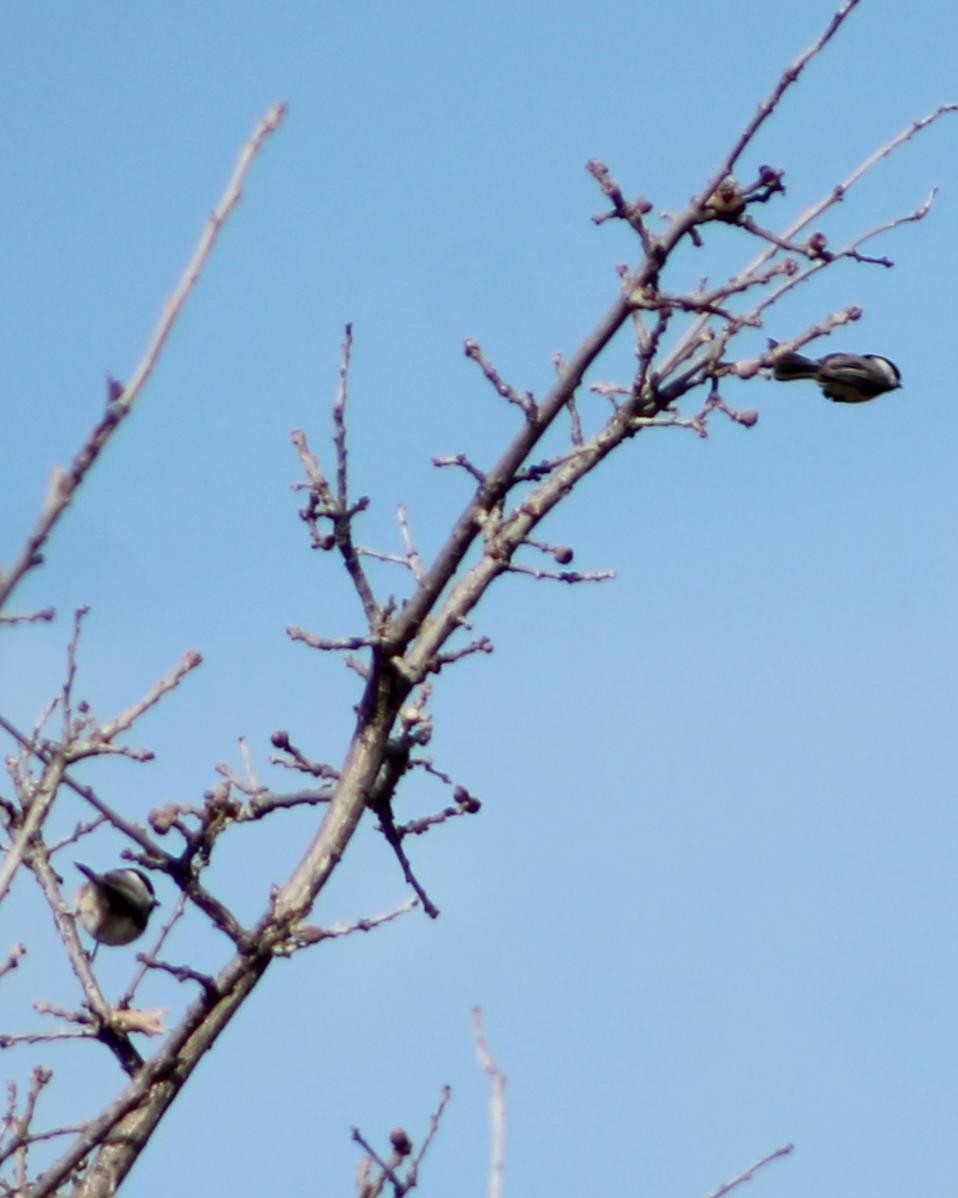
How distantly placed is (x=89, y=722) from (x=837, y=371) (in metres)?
3.38

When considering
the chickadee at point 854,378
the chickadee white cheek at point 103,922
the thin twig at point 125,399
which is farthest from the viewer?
the chickadee at point 854,378

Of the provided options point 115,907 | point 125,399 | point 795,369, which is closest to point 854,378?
point 795,369

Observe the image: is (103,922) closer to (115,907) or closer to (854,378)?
(115,907)

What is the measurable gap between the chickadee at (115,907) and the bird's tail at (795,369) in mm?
2312

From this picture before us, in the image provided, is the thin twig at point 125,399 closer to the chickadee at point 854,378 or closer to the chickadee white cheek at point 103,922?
the chickadee white cheek at point 103,922

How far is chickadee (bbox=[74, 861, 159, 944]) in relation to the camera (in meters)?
5.53

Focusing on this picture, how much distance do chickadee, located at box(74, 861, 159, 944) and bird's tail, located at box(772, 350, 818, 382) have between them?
7.59 feet

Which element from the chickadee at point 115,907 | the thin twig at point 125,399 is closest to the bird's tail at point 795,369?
the chickadee at point 115,907

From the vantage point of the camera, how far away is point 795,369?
6320 mm

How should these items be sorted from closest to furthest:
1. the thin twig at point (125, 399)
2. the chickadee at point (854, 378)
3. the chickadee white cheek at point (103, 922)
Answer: the thin twig at point (125, 399)
the chickadee white cheek at point (103, 922)
the chickadee at point (854, 378)

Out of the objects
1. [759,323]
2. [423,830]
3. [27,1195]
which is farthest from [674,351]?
[27,1195]

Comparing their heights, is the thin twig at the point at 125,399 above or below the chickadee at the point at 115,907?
below

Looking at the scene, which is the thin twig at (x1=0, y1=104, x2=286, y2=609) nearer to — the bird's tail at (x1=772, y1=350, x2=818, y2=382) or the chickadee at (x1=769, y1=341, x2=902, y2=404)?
the bird's tail at (x1=772, y1=350, x2=818, y2=382)

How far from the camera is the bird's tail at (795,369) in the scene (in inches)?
234
